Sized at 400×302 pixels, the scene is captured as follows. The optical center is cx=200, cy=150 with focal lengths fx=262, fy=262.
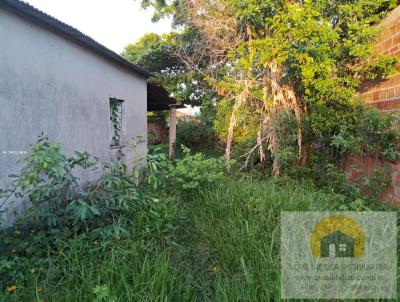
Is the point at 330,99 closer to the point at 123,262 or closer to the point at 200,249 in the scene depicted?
the point at 200,249

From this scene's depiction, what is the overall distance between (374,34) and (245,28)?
8.85 feet

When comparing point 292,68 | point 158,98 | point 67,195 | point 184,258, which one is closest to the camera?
point 184,258

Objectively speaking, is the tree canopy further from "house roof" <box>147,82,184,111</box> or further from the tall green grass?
"house roof" <box>147,82,184,111</box>

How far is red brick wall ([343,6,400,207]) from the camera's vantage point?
428 cm

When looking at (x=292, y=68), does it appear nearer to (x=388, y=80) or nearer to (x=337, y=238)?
(x=388, y=80)

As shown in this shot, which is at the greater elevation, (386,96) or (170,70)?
(170,70)

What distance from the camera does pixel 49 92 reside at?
4.34m

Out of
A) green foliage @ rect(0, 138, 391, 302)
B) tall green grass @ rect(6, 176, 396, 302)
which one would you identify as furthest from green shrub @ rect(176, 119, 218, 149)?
tall green grass @ rect(6, 176, 396, 302)

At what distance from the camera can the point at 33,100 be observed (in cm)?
401

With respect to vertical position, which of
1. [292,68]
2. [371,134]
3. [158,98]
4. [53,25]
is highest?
[158,98]

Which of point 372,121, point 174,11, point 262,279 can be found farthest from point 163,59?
point 262,279

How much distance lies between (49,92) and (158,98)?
6.66 meters

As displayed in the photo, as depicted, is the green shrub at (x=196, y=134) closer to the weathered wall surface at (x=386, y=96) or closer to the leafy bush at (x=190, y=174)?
the leafy bush at (x=190, y=174)

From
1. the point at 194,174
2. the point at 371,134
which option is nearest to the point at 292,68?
the point at 371,134
